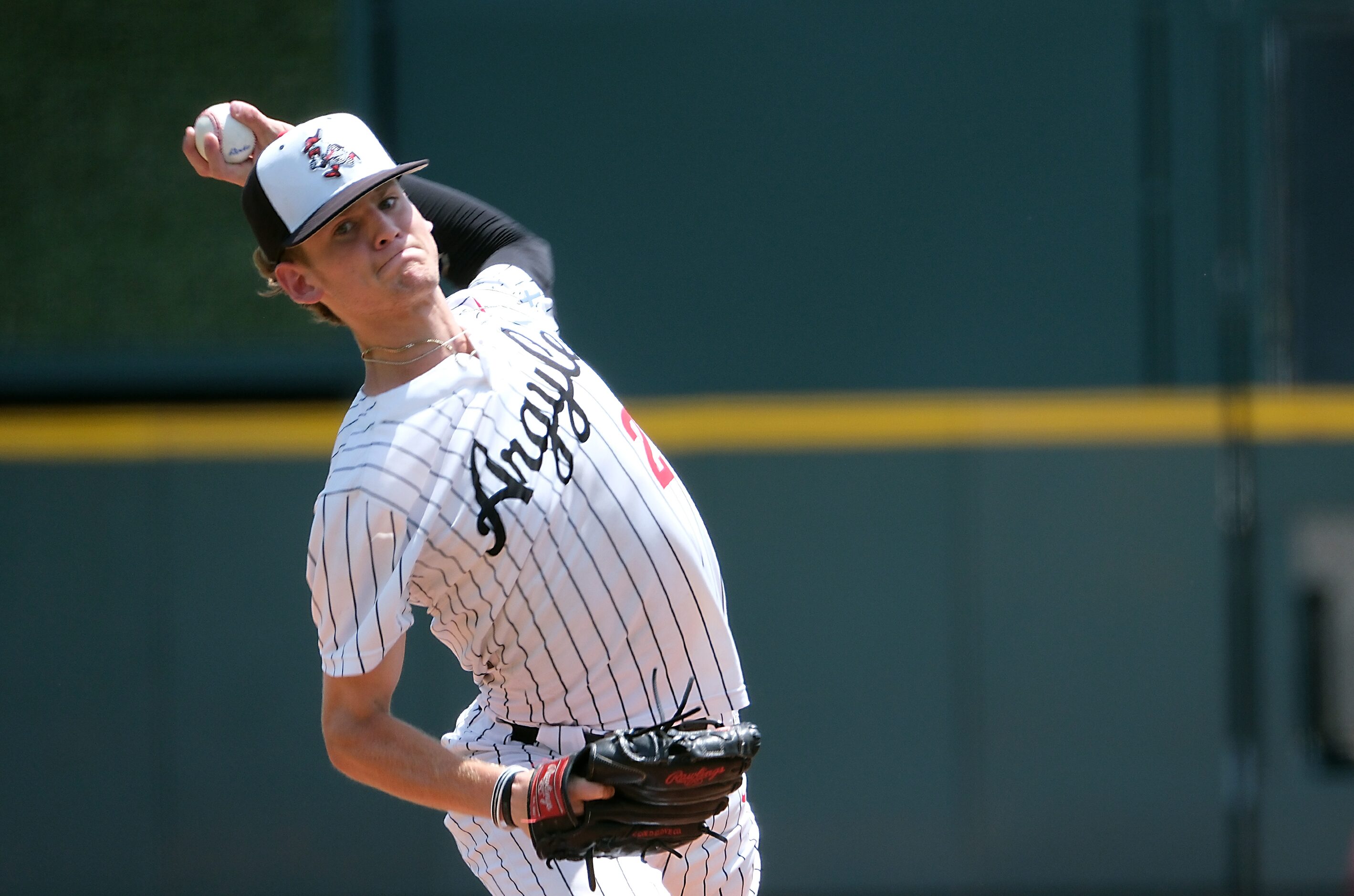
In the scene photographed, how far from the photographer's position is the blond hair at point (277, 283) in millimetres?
2334

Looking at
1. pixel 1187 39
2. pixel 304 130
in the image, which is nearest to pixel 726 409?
pixel 1187 39

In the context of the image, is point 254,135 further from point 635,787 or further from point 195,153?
point 635,787

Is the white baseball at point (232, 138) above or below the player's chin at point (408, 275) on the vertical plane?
above

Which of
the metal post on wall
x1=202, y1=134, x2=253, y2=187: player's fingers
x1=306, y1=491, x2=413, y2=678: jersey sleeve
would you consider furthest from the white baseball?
the metal post on wall

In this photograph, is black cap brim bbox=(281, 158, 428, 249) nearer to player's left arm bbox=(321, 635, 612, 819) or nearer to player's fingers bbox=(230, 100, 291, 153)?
player's fingers bbox=(230, 100, 291, 153)

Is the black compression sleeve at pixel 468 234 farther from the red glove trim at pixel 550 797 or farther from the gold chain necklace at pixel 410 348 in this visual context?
the red glove trim at pixel 550 797

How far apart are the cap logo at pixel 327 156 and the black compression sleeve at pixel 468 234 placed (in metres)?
0.52

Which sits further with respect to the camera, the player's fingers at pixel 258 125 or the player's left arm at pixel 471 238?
the player's left arm at pixel 471 238

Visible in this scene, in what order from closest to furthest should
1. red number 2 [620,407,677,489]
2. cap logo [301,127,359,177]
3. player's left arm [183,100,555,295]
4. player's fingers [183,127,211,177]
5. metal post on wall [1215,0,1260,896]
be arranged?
cap logo [301,127,359,177]
red number 2 [620,407,677,489]
player's fingers [183,127,211,177]
player's left arm [183,100,555,295]
metal post on wall [1215,0,1260,896]

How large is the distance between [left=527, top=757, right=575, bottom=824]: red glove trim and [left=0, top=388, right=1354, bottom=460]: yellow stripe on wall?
360 centimetres

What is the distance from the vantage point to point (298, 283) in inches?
92.0

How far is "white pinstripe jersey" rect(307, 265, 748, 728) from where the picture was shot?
2.20 meters

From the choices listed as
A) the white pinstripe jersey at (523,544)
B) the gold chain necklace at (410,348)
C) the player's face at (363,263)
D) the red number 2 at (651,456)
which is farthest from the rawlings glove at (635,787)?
the player's face at (363,263)

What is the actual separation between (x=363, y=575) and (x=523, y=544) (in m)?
0.25
